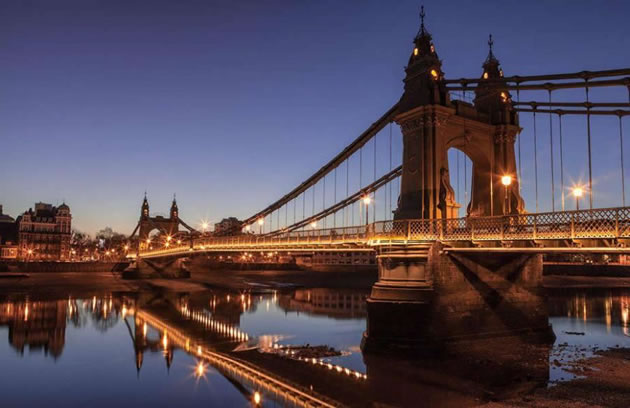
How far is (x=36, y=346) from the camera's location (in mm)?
25188

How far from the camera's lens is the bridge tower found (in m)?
22.0

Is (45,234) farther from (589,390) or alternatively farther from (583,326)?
(589,390)

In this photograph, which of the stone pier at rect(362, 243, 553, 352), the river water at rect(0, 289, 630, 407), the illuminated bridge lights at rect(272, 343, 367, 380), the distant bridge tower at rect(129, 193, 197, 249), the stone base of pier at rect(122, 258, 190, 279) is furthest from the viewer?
the distant bridge tower at rect(129, 193, 197, 249)

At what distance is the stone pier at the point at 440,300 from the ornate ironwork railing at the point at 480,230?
0.92 m

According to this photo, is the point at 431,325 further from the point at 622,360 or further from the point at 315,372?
the point at 622,360

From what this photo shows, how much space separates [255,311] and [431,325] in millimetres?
22983

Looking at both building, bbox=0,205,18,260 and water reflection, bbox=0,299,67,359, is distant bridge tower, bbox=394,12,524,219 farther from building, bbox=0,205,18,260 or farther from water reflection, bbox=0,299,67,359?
building, bbox=0,205,18,260

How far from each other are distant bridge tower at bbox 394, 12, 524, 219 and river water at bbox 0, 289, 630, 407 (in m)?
7.71

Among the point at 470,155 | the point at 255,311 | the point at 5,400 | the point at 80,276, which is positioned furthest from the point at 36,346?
the point at 80,276

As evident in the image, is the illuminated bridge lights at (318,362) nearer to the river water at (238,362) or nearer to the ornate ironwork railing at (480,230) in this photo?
the river water at (238,362)

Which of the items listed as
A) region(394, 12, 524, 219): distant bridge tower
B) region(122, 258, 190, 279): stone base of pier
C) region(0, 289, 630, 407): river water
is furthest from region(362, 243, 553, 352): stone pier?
region(122, 258, 190, 279): stone base of pier

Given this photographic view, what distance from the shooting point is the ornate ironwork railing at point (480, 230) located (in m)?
16.4

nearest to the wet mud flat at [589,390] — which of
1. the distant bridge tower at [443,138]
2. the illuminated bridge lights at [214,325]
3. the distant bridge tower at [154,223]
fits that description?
the distant bridge tower at [443,138]

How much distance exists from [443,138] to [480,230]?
6636 millimetres
